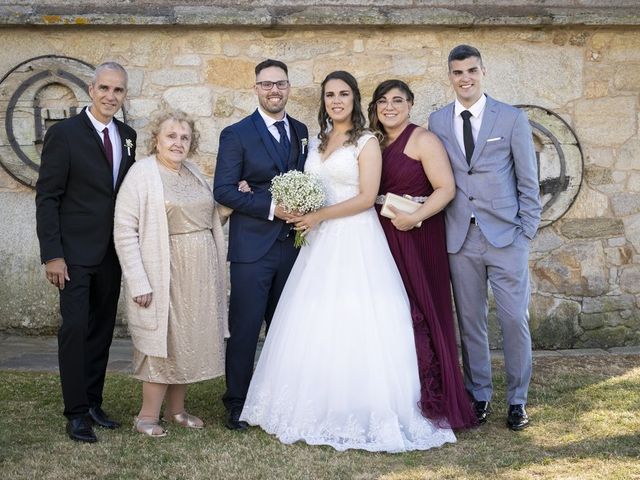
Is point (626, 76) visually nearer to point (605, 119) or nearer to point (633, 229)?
point (605, 119)

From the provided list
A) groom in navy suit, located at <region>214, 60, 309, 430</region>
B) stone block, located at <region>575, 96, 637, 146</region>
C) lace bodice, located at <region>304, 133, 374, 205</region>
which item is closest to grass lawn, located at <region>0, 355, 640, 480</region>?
groom in navy suit, located at <region>214, 60, 309, 430</region>

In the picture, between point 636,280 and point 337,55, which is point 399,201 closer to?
point 337,55

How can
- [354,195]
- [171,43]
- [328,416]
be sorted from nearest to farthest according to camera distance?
1. [328,416]
2. [354,195]
3. [171,43]

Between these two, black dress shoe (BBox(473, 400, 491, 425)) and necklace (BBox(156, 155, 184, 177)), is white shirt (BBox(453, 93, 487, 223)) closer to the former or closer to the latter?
black dress shoe (BBox(473, 400, 491, 425))

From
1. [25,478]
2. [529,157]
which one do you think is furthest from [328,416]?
[529,157]

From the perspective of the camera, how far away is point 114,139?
4.72 meters

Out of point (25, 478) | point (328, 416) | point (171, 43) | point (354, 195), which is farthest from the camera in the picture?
point (171, 43)

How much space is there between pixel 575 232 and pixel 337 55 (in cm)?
265

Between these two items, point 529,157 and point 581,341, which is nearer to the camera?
point 529,157

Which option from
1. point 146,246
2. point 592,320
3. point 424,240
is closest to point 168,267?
point 146,246

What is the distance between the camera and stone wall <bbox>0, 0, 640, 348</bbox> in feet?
22.8

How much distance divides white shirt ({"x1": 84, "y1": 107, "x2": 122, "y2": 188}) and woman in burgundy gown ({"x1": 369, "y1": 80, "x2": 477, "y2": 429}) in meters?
1.53

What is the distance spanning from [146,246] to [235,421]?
46.0 inches

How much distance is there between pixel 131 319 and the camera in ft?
15.1
